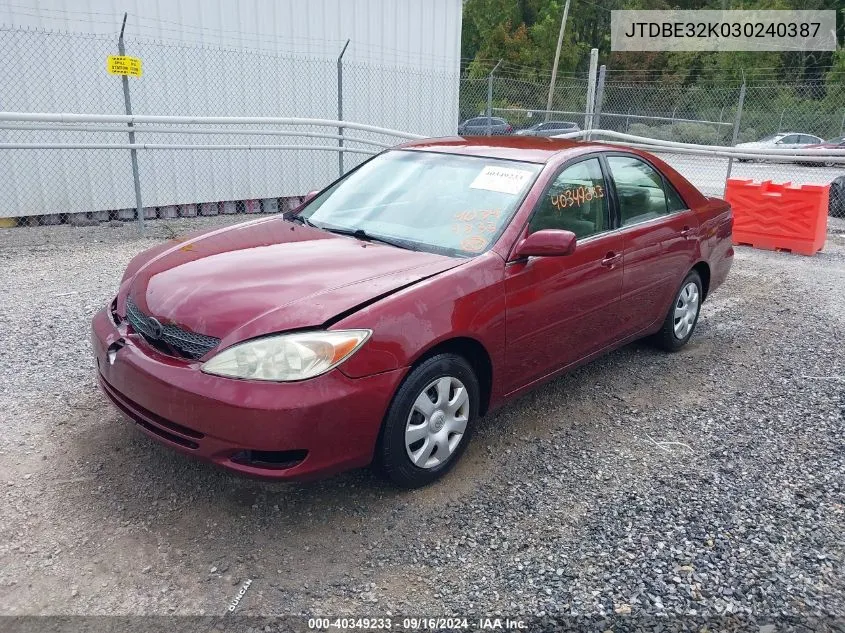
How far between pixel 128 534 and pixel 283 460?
0.73 metres

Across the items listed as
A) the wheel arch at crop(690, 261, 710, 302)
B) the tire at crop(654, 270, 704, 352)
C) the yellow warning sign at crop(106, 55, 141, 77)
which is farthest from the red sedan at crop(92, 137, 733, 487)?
the yellow warning sign at crop(106, 55, 141, 77)

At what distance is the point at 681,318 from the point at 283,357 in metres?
3.43

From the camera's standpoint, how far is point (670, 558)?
9.42 feet

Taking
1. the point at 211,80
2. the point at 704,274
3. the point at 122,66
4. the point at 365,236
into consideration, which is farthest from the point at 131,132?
the point at 704,274

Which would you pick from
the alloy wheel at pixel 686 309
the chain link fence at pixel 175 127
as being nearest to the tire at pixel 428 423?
the alloy wheel at pixel 686 309

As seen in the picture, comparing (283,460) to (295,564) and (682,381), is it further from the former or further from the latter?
(682,381)

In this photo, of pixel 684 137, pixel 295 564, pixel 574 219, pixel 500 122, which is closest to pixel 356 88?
pixel 500 122

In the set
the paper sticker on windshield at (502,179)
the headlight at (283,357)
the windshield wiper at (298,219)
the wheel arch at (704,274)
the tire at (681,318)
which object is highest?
the paper sticker on windshield at (502,179)

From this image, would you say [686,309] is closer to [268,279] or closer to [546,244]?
[546,244]

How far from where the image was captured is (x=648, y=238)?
14.6 ft

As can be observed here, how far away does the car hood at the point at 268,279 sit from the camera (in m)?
2.84

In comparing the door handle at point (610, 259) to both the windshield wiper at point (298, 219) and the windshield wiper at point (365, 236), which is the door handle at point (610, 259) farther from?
the windshield wiper at point (298, 219)

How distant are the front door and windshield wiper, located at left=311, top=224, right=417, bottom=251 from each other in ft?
1.77

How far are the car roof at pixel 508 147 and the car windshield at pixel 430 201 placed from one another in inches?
2.9
